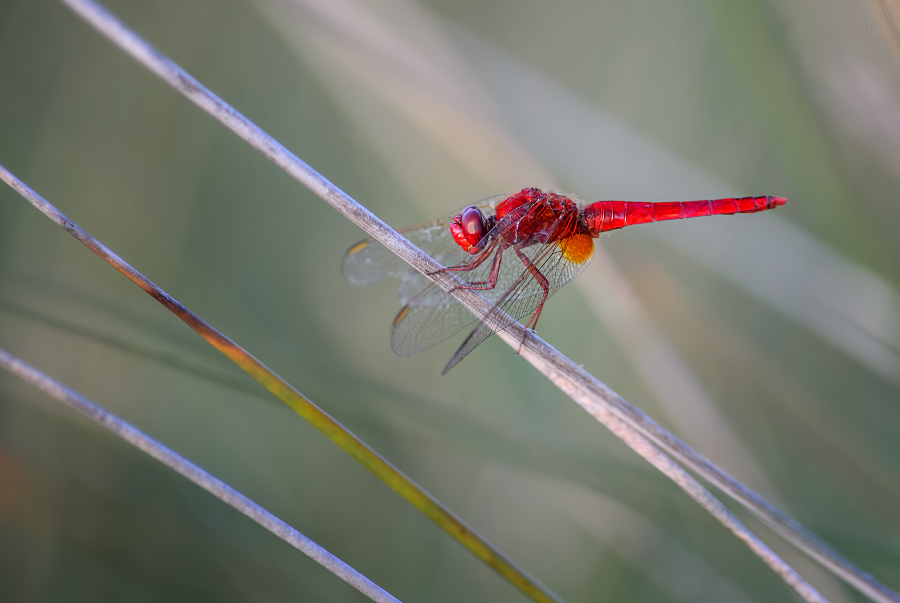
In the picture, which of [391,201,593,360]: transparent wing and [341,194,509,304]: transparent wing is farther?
[341,194,509,304]: transparent wing

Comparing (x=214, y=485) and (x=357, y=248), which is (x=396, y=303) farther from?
(x=214, y=485)

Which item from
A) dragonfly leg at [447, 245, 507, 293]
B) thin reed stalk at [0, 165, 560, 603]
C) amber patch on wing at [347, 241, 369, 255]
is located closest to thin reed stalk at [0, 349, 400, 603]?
thin reed stalk at [0, 165, 560, 603]

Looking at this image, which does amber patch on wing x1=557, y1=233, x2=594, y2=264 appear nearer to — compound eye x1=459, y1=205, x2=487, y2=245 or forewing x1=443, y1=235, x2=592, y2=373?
forewing x1=443, y1=235, x2=592, y2=373

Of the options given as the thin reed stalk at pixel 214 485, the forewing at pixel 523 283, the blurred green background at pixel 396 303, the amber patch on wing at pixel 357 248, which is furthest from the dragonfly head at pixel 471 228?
the thin reed stalk at pixel 214 485

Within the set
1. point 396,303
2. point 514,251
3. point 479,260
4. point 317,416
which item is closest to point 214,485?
point 317,416

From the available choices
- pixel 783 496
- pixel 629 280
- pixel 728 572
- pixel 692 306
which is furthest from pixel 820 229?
pixel 728 572

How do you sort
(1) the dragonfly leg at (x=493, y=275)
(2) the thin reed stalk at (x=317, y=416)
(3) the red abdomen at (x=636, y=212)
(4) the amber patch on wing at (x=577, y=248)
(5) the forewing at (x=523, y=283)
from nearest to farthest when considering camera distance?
(2) the thin reed stalk at (x=317, y=416) → (5) the forewing at (x=523, y=283) → (1) the dragonfly leg at (x=493, y=275) → (4) the amber patch on wing at (x=577, y=248) → (3) the red abdomen at (x=636, y=212)

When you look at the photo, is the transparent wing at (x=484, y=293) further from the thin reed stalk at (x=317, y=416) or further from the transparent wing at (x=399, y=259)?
the thin reed stalk at (x=317, y=416)
